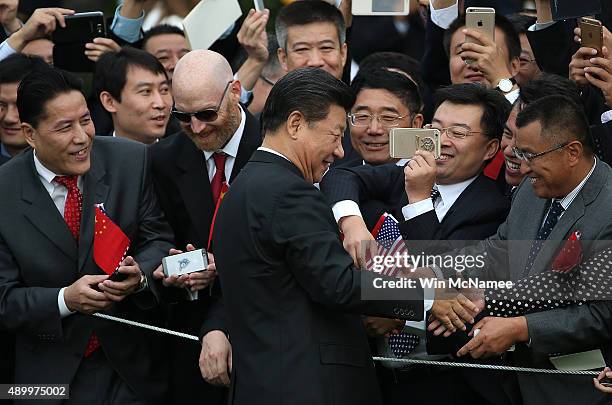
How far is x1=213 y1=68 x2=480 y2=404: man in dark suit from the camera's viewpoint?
4.76m

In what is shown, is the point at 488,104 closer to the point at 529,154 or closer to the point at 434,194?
the point at 434,194

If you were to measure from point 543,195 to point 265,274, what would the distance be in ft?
4.28

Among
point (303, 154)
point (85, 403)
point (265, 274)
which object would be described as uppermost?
point (303, 154)

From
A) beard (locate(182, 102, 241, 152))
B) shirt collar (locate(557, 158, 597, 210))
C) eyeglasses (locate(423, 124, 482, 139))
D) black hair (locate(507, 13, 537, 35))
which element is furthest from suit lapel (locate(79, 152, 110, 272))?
black hair (locate(507, 13, 537, 35))

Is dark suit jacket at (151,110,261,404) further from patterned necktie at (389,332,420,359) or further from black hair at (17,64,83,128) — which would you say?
patterned necktie at (389,332,420,359)

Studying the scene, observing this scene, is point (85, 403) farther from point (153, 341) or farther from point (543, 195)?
point (543, 195)

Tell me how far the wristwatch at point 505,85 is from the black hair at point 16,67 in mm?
2708

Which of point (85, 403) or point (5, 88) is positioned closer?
point (85, 403)

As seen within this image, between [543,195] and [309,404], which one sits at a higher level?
[543,195]

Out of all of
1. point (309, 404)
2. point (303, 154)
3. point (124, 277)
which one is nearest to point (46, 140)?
point (124, 277)

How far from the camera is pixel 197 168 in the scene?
6.08 metres

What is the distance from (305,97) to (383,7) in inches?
87.5

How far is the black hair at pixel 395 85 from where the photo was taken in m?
6.54

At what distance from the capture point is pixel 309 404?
4.80m
